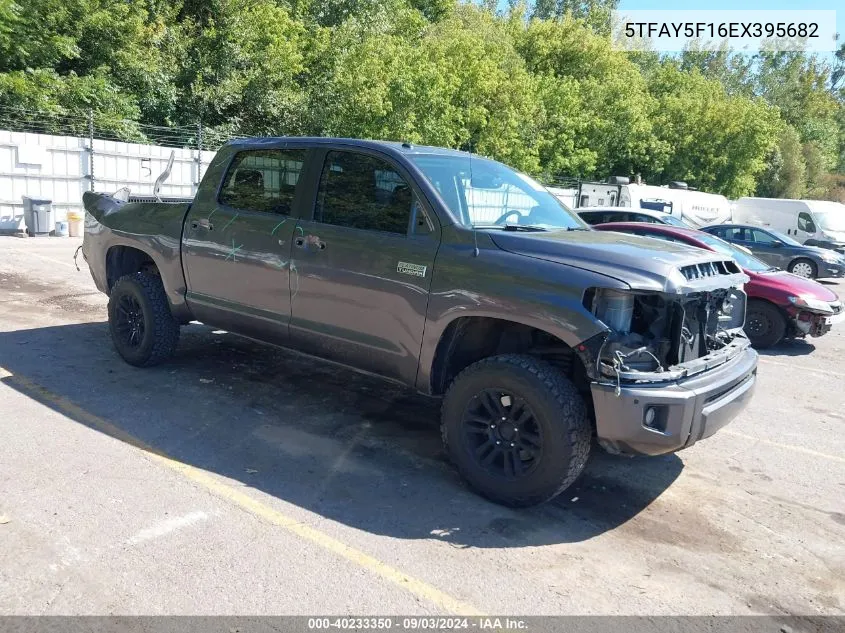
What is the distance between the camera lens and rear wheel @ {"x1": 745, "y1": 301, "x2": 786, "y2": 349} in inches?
353

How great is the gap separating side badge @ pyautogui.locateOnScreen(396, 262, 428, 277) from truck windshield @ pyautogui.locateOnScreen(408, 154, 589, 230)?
389 millimetres

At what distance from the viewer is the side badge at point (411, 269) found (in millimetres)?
4281

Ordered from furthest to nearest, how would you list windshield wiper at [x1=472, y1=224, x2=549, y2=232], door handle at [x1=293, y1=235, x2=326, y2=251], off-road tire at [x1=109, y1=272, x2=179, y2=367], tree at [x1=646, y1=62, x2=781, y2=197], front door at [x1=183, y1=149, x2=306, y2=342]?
tree at [x1=646, y1=62, x2=781, y2=197] < off-road tire at [x1=109, y1=272, x2=179, y2=367] < front door at [x1=183, y1=149, x2=306, y2=342] < door handle at [x1=293, y1=235, x2=326, y2=251] < windshield wiper at [x1=472, y1=224, x2=549, y2=232]

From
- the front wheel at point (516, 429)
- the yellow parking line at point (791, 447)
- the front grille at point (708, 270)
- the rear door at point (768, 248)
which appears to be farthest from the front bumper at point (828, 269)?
the front wheel at point (516, 429)

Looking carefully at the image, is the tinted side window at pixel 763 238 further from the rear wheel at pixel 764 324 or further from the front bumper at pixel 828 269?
the rear wheel at pixel 764 324

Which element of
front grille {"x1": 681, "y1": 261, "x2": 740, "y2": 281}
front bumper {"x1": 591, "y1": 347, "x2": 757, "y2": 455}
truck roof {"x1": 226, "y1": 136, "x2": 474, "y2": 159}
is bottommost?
front bumper {"x1": 591, "y1": 347, "x2": 757, "y2": 455}

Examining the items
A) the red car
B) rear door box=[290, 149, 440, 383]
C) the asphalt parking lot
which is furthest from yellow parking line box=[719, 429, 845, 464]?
the red car

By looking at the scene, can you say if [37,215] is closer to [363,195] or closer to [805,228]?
[363,195]

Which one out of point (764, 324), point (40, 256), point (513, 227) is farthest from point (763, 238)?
point (40, 256)

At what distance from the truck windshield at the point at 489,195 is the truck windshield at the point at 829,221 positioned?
19.8 metres

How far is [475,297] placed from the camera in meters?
4.04

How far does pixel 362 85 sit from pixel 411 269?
19.3 m

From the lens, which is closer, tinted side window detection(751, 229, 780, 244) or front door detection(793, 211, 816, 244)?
tinted side window detection(751, 229, 780, 244)

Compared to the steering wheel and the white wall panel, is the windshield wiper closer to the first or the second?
the steering wheel
